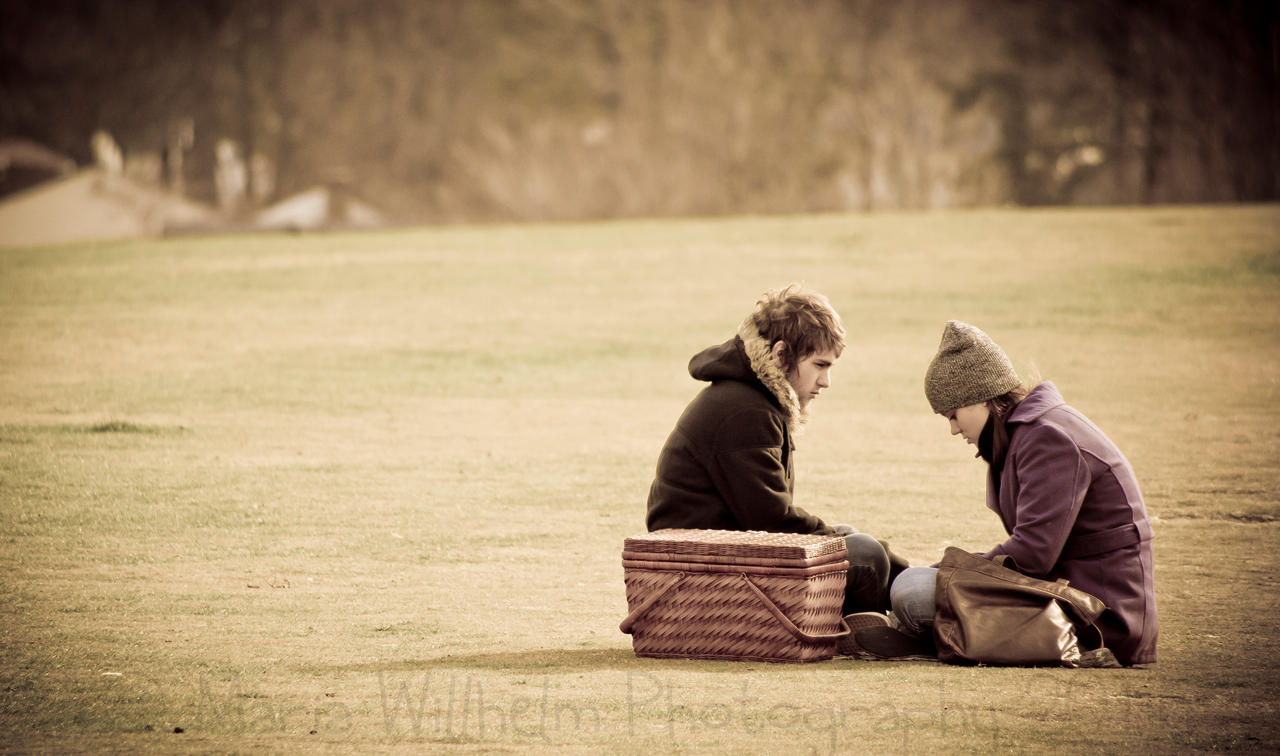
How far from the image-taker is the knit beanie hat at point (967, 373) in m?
5.60

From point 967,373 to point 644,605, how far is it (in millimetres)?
1545

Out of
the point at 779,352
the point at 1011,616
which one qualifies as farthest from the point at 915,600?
the point at 779,352

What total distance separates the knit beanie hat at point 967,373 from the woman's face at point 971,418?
32 millimetres

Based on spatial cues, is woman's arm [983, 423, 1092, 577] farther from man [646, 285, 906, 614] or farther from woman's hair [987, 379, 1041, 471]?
man [646, 285, 906, 614]

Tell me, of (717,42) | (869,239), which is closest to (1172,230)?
(869,239)

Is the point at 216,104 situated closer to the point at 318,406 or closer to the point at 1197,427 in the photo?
the point at 318,406

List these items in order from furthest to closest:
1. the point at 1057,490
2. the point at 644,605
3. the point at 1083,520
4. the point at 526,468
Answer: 1. the point at 526,468
2. the point at 644,605
3. the point at 1083,520
4. the point at 1057,490

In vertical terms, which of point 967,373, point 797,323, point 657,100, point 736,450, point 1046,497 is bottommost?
point 1046,497

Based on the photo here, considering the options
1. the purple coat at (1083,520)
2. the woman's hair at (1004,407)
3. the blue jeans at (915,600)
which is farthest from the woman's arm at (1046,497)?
the blue jeans at (915,600)

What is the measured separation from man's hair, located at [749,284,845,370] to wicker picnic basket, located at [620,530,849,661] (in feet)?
2.44

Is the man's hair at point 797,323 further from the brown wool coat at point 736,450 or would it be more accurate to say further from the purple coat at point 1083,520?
the purple coat at point 1083,520

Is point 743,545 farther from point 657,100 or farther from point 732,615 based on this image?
point 657,100

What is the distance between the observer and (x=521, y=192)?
35125 millimetres

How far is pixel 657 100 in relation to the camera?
35.7 m
